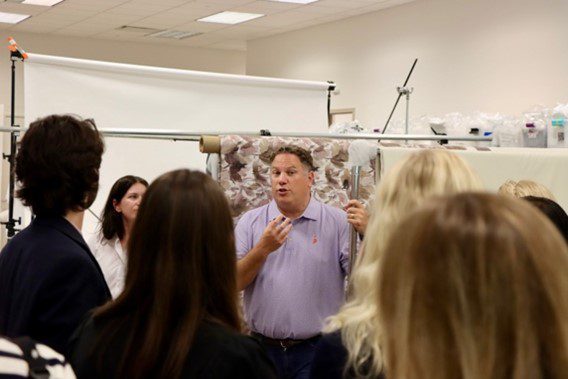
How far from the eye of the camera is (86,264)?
186cm

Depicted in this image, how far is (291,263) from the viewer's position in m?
3.21

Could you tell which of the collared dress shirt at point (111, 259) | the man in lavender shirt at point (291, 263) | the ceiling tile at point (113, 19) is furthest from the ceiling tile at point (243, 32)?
the man in lavender shirt at point (291, 263)

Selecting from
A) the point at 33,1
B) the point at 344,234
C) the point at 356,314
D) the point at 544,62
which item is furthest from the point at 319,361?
the point at 33,1

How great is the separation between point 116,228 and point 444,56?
5.89 metres

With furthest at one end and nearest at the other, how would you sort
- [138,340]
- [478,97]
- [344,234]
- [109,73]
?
[478,97]
[109,73]
[344,234]
[138,340]

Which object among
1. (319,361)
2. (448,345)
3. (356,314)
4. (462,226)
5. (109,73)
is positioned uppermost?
→ (109,73)

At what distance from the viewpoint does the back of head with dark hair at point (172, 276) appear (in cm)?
146

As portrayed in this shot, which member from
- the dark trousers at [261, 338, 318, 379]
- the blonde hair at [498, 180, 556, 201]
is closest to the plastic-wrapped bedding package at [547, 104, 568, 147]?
the blonde hair at [498, 180, 556, 201]

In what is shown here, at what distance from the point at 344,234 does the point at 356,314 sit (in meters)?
1.71

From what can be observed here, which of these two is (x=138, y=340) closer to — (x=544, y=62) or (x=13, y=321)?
(x=13, y=321)

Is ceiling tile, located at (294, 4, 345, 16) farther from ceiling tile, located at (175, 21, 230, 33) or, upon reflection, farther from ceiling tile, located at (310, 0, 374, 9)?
ceiling tile, located at (175, 21, 230, 33)

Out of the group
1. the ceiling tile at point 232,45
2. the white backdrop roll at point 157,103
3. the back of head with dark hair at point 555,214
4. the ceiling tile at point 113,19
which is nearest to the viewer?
the back of head with dark hair at point 555,214

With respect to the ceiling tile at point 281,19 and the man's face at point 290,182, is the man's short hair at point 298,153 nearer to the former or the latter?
the man's face at point 290,182

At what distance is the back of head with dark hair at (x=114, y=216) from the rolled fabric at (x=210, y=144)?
634mm
